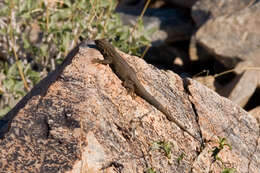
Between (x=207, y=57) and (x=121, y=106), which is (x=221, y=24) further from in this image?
(x=121, y=106)

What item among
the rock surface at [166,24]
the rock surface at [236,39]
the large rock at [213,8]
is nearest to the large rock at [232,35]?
the rock surface at [236,39]

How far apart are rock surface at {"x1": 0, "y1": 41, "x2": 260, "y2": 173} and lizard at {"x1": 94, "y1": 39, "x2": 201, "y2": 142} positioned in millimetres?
50

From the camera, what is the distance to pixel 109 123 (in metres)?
3.64

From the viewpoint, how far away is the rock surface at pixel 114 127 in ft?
11.0

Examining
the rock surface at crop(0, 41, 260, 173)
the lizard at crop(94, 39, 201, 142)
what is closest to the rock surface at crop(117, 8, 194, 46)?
the lizard at crop(94, 39, 201, 142)

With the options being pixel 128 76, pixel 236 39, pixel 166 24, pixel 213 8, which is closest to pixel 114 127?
pixel 128 76

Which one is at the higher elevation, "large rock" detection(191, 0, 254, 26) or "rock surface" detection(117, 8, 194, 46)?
"large rock" detection(191, 0, 254, 26)

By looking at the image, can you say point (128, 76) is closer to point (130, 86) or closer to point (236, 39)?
point (130, 86)

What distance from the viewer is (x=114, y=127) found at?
3648 mm

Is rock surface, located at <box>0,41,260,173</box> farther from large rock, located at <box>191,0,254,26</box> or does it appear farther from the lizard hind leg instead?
large rock, located at <box>191,0,254,26</box>

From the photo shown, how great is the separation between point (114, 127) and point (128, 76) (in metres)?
0.72

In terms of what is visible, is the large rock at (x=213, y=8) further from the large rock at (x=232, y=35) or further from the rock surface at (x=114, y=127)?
the rock surface at (x=114, y=127)

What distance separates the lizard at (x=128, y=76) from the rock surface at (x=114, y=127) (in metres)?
0.05

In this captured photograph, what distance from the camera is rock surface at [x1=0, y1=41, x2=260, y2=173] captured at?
3.37 m
